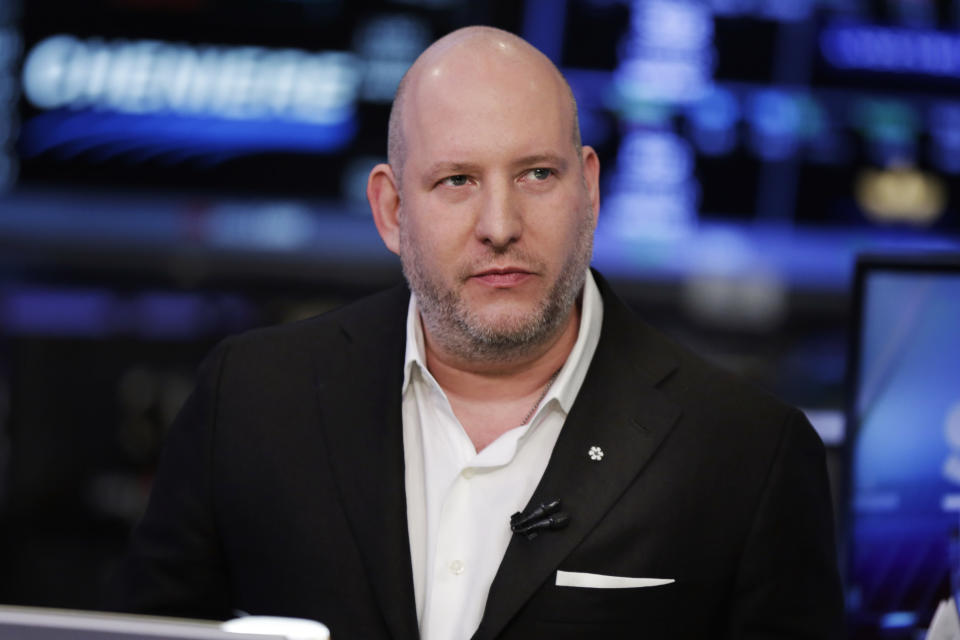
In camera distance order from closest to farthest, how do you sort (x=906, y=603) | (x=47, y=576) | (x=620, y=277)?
(x=906, y=603) < (x=47, y=576) < (x=620, y=277)

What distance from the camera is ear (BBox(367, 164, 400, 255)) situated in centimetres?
174

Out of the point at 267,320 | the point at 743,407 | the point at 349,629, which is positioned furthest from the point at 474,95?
the point at 267,320

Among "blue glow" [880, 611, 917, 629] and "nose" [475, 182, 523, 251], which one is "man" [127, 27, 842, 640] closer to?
"nose" [475, 182, 523, 251]

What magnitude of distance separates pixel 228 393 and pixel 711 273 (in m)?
2.19

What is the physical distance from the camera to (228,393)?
174cm

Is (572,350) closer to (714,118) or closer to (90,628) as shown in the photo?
(90,628)

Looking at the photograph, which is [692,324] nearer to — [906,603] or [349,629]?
[906,603]

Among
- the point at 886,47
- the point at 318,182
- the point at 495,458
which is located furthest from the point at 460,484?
the point at 886,47

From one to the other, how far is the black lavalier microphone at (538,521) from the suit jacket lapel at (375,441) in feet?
0.49

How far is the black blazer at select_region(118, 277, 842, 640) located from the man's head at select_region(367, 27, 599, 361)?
143 millimetres

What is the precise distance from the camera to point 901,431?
1.69 m

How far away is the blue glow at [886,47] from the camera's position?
3.65 meters

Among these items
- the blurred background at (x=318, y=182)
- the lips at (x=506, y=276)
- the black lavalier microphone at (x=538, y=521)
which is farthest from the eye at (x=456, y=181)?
the blurred background at (x=318, y=182)

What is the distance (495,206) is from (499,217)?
16mm
